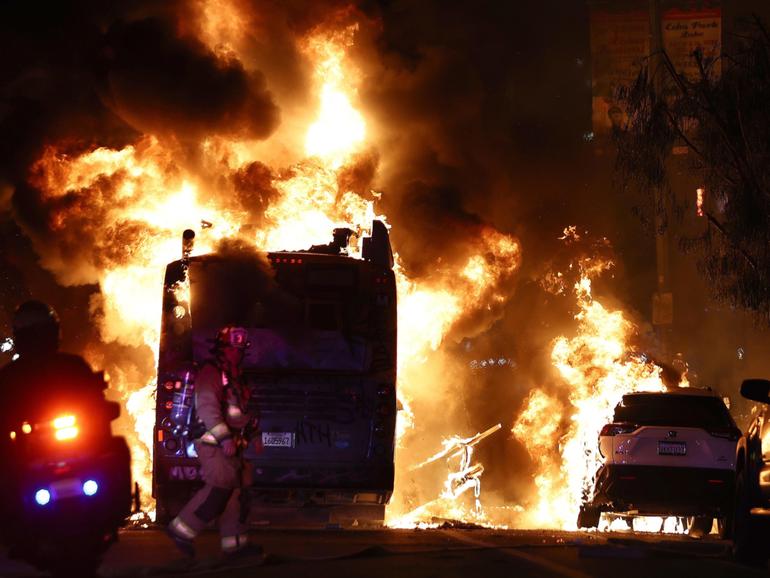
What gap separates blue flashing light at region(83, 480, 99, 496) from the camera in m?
8.35

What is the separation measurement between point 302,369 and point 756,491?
5.51 meters

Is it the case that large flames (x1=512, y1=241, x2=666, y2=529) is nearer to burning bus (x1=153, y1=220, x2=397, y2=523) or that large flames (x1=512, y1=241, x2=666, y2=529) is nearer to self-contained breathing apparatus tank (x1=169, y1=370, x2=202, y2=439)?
burning bus (x1=153, y1=220, x2=397, y2=523)

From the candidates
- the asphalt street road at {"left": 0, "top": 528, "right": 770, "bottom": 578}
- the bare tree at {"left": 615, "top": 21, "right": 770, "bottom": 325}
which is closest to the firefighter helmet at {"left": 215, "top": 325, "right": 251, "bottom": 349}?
the asphalt street road at {"left": 0, "top": 528, "right": 770, "bottom": 578}

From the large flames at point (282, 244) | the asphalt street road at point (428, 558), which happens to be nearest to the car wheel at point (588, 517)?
the large flames at point (282, 244)

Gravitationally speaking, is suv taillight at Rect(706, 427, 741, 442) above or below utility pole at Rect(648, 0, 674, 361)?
below

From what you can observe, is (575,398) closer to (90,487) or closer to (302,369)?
(302,369)

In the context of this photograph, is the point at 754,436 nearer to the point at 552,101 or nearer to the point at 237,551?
the point at 237,551

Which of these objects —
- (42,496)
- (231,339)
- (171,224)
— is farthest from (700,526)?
(42,496)

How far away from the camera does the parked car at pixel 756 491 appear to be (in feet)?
38.3

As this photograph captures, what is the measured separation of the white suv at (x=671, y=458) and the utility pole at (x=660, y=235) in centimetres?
550

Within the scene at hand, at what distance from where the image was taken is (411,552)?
11.8 meters

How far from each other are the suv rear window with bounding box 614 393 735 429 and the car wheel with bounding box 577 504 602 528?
141 cm

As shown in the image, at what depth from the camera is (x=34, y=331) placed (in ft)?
29.1

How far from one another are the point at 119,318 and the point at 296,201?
3.45 m
